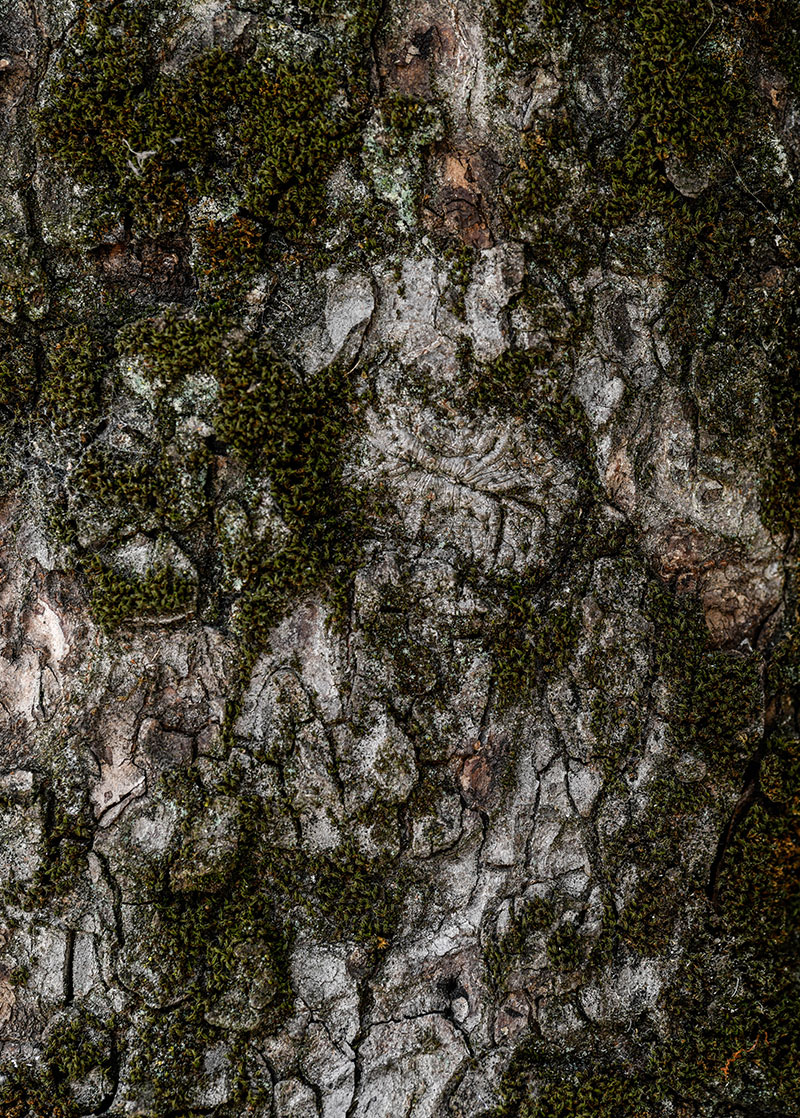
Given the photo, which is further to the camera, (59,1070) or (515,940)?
(515,940)

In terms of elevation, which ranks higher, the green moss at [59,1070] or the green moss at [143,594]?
the green moss at [143,594]

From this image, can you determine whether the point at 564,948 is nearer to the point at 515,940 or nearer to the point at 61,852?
the point at 515,940

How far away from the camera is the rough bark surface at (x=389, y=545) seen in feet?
6.78

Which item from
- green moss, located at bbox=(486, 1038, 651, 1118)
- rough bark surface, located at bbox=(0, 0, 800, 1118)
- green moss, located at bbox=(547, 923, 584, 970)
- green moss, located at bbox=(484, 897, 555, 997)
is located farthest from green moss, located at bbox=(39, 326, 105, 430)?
green moss, located at bbox=(486, 1038, 651, 1118)

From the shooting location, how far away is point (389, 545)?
7.06ft

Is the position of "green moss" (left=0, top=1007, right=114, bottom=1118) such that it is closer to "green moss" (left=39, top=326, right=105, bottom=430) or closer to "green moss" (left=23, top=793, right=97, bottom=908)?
"green moss" (left=23, top=793, right=97, bottom=908)

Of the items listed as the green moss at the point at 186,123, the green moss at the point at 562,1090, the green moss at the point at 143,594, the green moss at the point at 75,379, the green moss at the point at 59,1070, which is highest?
the green moss at the point at 186,123

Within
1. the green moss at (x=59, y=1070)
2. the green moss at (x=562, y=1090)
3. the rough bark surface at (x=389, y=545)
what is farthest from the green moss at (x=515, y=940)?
the green moss at (x=59, y=1070)

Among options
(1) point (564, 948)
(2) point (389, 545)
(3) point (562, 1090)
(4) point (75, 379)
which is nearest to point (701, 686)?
(1) point (564, 948)

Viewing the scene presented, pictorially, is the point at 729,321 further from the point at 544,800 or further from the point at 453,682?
the point at 544,800

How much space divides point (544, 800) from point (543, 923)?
35 centimetres

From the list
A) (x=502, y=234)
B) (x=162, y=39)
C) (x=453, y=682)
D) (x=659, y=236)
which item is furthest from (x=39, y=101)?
(x=453, y=682)

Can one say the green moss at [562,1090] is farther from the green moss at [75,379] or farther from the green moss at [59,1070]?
the green moss at [75,379]

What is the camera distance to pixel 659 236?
2.20 m
